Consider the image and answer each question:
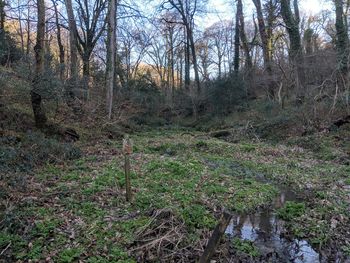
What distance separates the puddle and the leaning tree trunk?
812 cm

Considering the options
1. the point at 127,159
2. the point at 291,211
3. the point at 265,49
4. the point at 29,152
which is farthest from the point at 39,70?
the point at 265,49

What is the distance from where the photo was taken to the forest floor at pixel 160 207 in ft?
16.7

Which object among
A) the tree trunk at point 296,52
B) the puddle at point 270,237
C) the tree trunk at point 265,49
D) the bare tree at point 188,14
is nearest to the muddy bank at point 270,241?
the puddle at point 270,237

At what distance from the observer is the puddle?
17.4 ft

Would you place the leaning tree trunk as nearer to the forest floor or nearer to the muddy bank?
the forest floor

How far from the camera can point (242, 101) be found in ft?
79.2

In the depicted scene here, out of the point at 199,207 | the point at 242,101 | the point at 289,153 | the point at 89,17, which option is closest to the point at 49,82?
the point at 199,207

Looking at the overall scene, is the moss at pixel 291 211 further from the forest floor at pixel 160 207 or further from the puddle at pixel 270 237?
the puddle at pixel 270 237

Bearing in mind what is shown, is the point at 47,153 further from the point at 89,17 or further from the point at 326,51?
the point at 326,51

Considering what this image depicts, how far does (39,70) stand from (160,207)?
24.3 feet

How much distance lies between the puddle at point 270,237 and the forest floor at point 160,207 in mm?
97

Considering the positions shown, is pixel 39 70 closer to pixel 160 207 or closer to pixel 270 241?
pixel 160 207

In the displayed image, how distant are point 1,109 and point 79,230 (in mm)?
7582

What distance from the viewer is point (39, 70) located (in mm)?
11414
